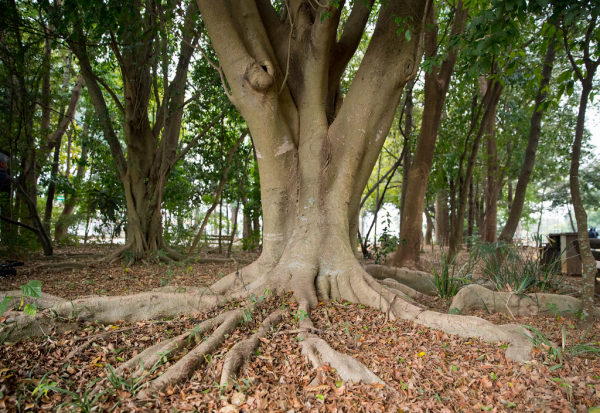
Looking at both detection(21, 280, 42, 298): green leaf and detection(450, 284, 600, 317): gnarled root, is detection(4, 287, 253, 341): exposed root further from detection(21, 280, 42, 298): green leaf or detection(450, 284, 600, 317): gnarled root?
detection(450, 284, 600, 317): gnarled root

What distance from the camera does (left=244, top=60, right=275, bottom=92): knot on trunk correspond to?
3.56 m

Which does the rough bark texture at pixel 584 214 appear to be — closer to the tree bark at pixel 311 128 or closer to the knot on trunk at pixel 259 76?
the tree bark at pixel 311 128

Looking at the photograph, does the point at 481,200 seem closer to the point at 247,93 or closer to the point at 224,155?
the point at 224,155

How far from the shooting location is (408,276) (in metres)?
5.15

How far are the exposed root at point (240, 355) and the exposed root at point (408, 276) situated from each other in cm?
272

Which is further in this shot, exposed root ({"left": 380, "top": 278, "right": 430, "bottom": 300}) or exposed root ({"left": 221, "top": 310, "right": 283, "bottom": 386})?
exposed root ({"left": 380, "top": 278, "right": 430, "bottom": 300})

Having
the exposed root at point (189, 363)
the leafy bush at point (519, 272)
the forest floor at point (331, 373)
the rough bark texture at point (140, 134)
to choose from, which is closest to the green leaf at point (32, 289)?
the forest floor at point (331, 373)

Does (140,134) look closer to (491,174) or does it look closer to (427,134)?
(427,134)

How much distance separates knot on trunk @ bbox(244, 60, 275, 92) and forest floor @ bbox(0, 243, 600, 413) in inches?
85.5

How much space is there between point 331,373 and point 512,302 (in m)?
2.49

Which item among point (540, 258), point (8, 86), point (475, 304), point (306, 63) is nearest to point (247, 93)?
point (306, 63)

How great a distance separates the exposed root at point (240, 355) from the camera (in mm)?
2250

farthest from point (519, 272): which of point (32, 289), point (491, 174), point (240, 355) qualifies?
point (491, 174)

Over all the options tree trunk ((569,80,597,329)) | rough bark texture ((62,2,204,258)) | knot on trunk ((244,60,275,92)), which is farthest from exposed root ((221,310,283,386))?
rough bark texture ((62,2,204,258))
